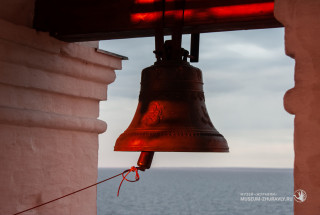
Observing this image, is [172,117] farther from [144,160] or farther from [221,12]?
[221,12]

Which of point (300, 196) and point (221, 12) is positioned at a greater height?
point (221, 12)

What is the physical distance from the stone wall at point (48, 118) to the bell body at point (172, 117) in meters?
0.77

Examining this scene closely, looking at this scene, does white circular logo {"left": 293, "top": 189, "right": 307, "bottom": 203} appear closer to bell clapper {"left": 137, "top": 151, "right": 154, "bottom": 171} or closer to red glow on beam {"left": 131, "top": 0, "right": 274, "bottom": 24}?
bell clapper {"left": 137, "top": 151, "right": 154, "bottom": 171}

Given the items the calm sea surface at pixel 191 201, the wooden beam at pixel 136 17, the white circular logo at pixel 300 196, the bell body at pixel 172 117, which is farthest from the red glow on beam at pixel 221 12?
the calm sea surface at pixel 191 201

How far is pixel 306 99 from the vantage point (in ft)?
5.39

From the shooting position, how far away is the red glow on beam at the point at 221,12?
2.37 meters

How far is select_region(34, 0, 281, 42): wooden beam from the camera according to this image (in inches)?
95.4

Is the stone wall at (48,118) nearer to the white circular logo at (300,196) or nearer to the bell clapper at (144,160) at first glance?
the bell clapper at (144,160)

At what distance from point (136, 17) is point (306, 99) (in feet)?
3.88

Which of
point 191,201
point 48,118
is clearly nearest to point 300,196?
point 48,118

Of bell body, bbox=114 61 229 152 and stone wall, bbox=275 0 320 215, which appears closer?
stone wall, bbox=275 0 320 215

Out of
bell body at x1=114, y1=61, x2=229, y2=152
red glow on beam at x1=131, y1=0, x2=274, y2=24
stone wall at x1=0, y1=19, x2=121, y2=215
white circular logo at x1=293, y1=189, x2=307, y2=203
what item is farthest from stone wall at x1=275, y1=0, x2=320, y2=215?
stone wall at x1=0, y1=19, x2=121, y2=215

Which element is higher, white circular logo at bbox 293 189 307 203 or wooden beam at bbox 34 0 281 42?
wooden beam at bbox 34 0 281 42

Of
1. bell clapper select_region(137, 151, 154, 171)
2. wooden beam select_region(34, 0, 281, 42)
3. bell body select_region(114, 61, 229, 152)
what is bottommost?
bell clapper select_region(137, 151, 154, 171)
